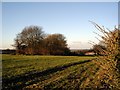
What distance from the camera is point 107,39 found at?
809cm

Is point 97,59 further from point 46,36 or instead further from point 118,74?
point 46,36

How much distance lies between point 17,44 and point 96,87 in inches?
2316

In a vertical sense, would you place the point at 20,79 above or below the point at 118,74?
below

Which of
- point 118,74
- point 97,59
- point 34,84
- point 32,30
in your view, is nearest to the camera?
point 118,74

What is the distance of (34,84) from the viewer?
17.2m

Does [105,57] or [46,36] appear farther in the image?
[46,36]

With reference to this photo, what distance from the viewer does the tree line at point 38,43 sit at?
70938 mm

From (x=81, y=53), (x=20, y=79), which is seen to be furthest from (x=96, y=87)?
(x=81, y=53)

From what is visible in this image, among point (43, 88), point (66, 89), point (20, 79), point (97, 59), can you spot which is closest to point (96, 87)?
point (66, 89)

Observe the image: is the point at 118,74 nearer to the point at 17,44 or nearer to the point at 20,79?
the point at 20,79

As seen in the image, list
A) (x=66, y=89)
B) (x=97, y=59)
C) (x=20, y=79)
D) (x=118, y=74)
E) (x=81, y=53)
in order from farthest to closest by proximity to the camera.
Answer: (x=81, y=53)
(x=20, y=79)
(x=66, y=89)
(x=97, y=59)
(x=118, y=74)

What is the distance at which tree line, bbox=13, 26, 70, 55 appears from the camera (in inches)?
2793

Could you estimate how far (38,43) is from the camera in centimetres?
7350

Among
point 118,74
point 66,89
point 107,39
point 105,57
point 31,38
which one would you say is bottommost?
point 66,89
